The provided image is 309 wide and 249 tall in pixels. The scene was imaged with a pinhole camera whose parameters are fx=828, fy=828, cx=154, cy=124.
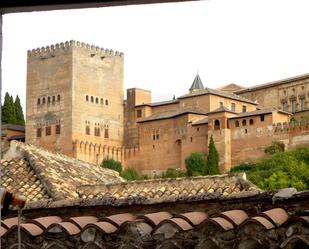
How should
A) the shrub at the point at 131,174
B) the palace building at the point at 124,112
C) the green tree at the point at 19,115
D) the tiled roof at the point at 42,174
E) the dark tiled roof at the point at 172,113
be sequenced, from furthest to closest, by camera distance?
1. the green tree at the point at 19,115
2. the dark tiled roof at the point at 172,113
3. the palace building at the point at 124,112
4. the shrub at the point at 131,174
5. the tiled roof at the point at 42,174

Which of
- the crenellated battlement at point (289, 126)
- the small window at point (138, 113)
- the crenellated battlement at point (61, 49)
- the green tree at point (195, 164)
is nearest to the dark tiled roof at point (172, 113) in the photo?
the small window at point (138, 113)

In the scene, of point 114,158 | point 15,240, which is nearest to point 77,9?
point 15,240

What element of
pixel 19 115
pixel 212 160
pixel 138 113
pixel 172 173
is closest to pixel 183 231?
pixel 212 160

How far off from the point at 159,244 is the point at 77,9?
5.96 feet

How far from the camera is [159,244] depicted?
11.7 feet

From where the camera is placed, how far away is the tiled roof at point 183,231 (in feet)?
10.7

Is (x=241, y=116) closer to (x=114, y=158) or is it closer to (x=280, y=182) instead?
(x=114, y=158)

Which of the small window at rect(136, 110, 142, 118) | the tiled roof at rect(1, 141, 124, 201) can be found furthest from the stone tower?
the tiled roof at rect(1, 141, 124, 201)

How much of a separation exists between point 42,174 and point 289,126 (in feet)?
172

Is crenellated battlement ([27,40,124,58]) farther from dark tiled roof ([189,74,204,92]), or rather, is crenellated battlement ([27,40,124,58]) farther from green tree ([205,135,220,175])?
green tree ([205,135,220,175])

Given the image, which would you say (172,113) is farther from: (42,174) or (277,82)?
(42,174)

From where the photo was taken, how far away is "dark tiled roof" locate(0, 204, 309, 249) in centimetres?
325

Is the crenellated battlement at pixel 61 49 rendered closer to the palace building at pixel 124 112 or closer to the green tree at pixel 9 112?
the palace building at pixel 124 112

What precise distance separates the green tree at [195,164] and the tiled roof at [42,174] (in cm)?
4826
